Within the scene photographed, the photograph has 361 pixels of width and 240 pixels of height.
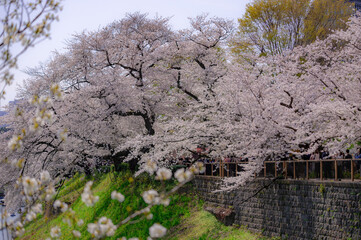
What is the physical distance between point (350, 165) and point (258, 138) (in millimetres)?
3223

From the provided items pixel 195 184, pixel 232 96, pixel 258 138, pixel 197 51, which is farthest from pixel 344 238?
pixel 197 51

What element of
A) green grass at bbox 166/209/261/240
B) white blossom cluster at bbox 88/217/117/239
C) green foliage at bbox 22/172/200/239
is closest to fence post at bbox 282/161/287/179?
green grass at bbox 166/209/261/240

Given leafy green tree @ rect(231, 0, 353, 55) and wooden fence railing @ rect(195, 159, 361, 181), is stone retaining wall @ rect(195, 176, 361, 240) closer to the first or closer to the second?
wooden fence railing @ rect(195, 159, 361, 181)

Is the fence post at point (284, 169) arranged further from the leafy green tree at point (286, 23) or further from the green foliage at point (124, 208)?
the leafy green tree at point (286, 23)

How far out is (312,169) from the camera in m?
14.6

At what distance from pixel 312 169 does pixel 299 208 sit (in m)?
1.37

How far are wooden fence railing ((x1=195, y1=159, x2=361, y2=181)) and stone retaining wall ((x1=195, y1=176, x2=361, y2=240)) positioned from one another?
28cm

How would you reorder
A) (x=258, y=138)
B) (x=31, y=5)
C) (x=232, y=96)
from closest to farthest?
(x=31, y=5) → (x=258, y=138) → (x=232, y=96)

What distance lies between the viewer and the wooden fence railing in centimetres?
1309

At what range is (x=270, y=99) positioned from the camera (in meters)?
15.6

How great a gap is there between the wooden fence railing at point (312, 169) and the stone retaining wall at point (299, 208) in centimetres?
28

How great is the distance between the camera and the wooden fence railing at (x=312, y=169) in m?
13.1

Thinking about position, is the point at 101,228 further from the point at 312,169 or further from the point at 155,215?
the point at 155,215

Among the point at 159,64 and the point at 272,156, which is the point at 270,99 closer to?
the point at 272,156
